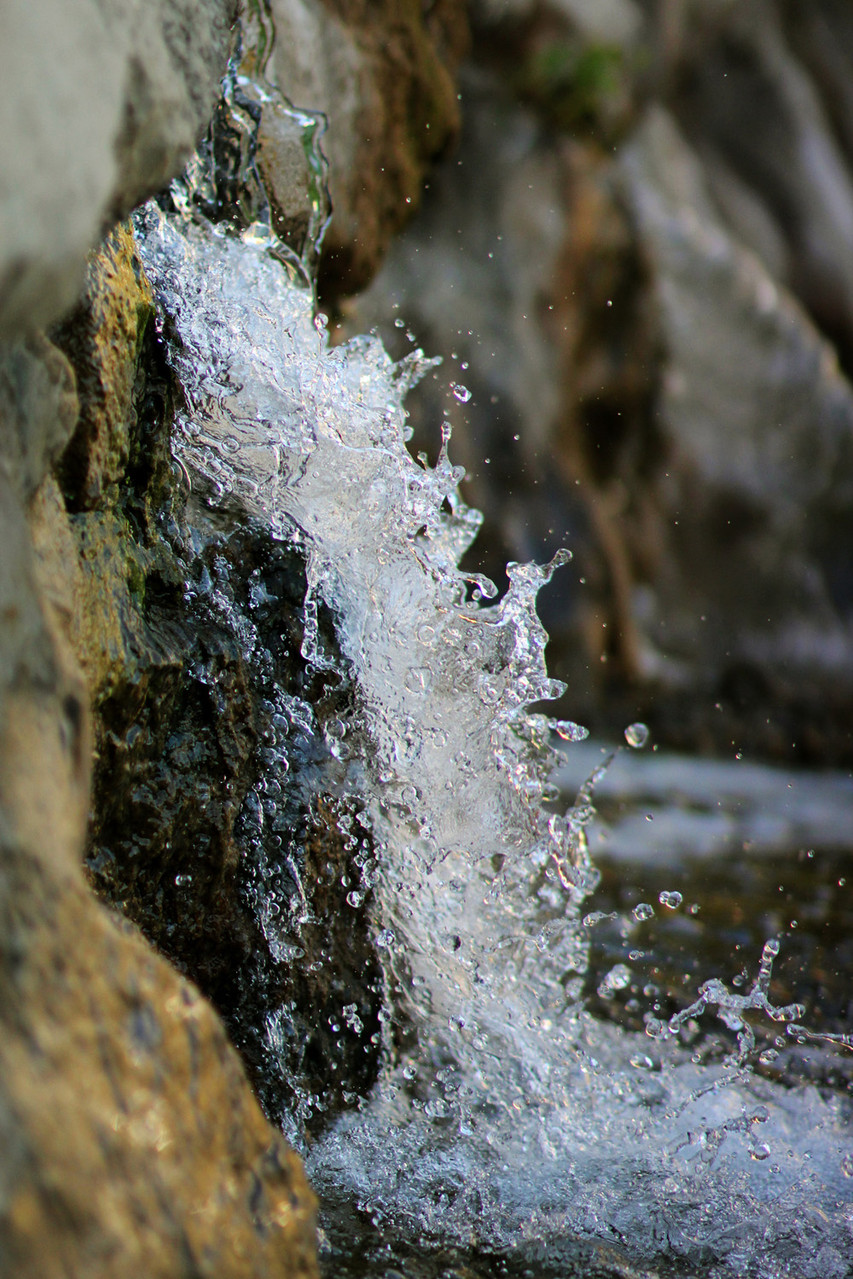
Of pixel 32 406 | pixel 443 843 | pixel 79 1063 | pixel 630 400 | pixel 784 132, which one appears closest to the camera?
pixel 79 1063

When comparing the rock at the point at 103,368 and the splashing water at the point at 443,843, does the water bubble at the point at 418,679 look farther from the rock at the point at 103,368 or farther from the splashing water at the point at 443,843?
the rock at the point at 103,368

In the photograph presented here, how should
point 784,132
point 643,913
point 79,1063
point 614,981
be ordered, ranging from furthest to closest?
point 784,132
point 643,913
point 614,981
point 79,1063

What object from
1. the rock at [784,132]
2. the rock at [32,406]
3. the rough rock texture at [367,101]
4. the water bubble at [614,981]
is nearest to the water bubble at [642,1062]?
the water bubble at [614,981]

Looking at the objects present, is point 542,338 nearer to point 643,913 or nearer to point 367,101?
point 367,101

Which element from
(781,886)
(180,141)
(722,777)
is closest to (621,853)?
(781,886)

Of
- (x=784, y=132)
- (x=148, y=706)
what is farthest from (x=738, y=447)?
(x=148, y=706)

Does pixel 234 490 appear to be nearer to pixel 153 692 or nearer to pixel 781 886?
pixel 153 692
